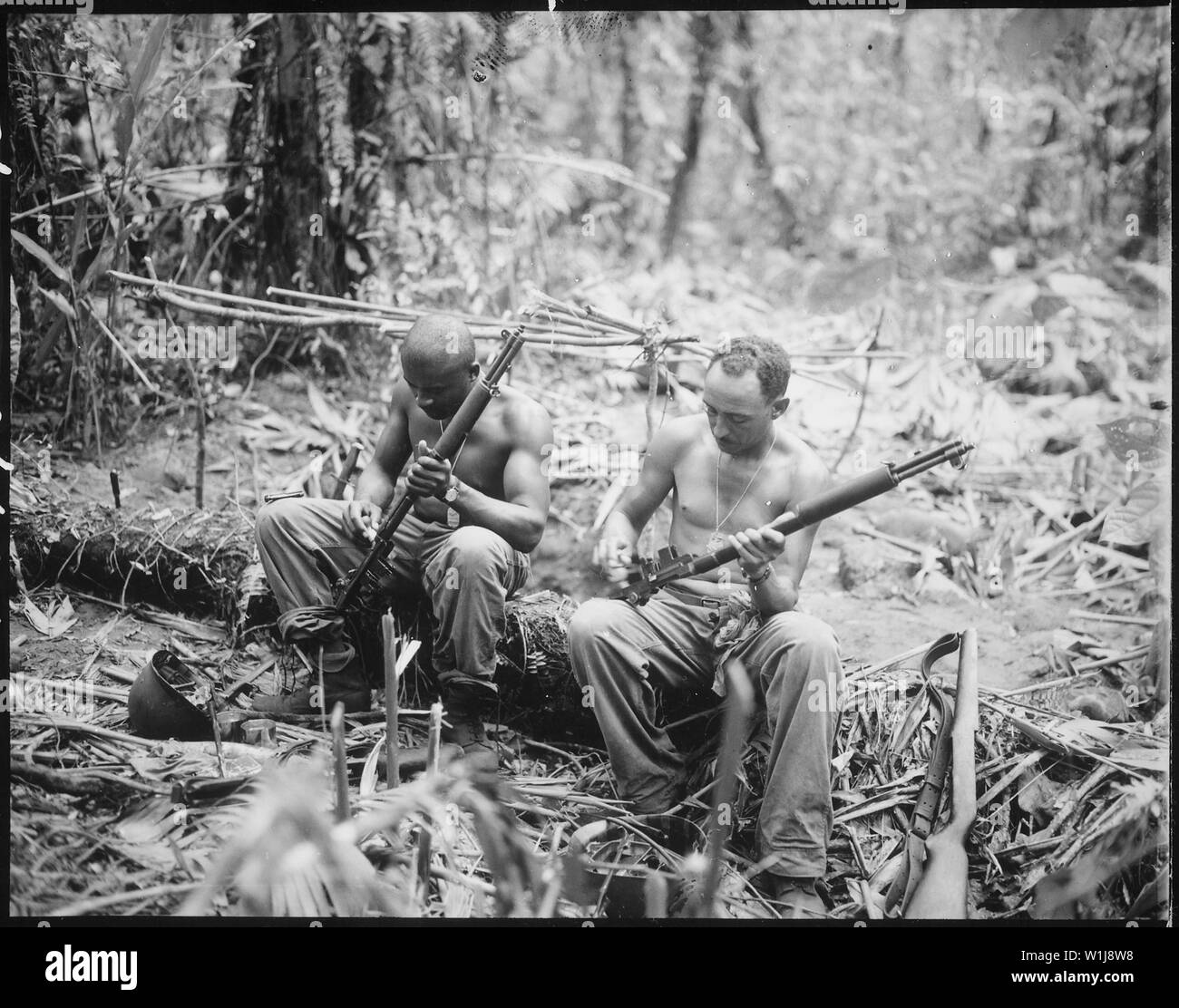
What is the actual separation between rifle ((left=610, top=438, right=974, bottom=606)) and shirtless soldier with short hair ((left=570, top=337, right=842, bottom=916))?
6cm

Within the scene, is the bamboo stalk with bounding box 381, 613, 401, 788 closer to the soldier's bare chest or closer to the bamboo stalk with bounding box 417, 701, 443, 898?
the bamboo stalk with bounding box 417, 701, 443, 898

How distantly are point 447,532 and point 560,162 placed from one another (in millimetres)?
1586

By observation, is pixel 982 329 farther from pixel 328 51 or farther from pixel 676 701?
pixel 328 51

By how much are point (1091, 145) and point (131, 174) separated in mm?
3224

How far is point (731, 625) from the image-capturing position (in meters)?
2.91

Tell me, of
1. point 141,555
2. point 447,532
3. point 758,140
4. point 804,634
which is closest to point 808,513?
point 804,634

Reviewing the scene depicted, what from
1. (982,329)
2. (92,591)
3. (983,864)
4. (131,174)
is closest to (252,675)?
(92,591)

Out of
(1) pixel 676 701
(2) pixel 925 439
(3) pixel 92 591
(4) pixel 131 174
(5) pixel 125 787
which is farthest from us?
(2) pixel 925 439

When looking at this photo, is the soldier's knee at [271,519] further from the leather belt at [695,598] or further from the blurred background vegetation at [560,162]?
the leather belt at [695,598]

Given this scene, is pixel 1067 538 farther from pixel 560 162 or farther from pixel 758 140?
pixel 560 162

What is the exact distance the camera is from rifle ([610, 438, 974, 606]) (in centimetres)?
261

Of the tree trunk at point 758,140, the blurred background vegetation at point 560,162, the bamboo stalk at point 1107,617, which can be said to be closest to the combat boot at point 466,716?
the blurred background vegetation at point 560,162

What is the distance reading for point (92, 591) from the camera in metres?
3.29

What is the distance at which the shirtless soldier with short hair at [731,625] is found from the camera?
269 cm
